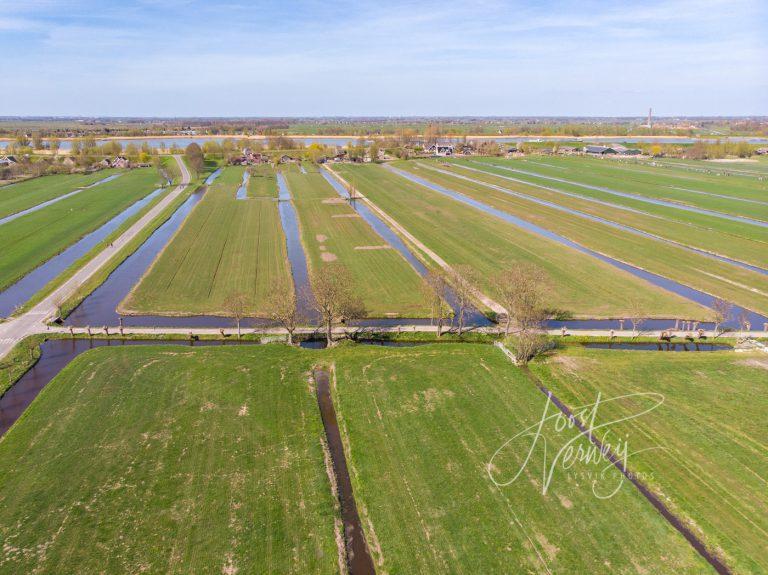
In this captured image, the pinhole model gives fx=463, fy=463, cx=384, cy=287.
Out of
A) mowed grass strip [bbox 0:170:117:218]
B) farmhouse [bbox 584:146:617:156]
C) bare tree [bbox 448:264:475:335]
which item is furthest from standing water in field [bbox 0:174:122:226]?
farmhouse [bbox 584:146:617:156]

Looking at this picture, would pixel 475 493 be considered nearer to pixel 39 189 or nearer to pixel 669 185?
pixel 669 185

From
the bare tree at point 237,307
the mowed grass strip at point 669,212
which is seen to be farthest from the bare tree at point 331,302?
the mowed grass strip at point 669,212

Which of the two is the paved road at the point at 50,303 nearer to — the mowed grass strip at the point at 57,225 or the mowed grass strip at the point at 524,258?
the mowed grass strip at the point at 57,225

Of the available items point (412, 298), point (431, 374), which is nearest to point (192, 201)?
point (412, 298)

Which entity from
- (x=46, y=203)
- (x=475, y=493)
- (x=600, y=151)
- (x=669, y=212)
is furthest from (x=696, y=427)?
(x=600, y=151)

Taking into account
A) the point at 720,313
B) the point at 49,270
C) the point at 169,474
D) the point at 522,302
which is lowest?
the point at 169,474
